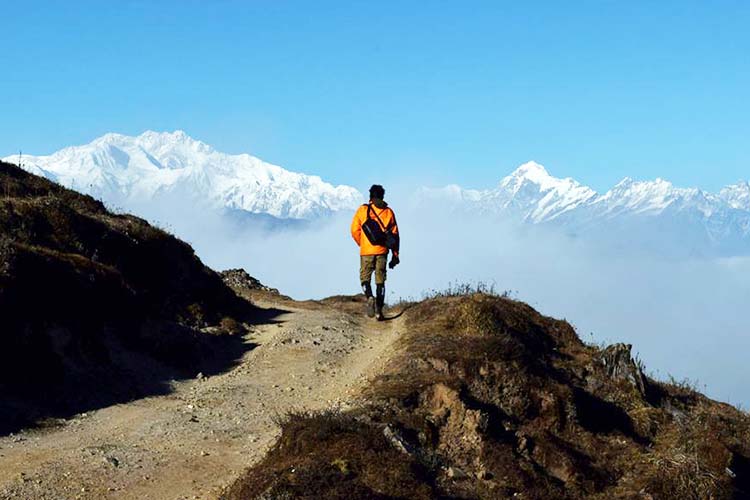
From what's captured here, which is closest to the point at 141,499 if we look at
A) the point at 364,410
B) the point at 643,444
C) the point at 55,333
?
the point at 364,410

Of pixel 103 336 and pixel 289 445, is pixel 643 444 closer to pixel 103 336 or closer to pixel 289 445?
Result: pixel 289 445

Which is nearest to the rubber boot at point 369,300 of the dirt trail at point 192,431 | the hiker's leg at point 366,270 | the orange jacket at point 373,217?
the hiker's leg at point 366,270

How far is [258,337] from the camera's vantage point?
22812mm

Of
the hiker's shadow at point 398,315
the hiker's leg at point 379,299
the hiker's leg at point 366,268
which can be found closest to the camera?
the hiker's leg at point 366,268

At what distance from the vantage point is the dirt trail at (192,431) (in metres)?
12.0

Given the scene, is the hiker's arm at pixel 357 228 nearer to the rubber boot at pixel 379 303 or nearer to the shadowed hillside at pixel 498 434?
the rubber boot at pixel 379 303

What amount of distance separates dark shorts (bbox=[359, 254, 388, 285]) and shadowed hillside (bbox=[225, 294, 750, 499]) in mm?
2099

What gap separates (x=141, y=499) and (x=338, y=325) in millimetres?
12278

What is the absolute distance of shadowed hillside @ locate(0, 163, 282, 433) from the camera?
15945 millimetres

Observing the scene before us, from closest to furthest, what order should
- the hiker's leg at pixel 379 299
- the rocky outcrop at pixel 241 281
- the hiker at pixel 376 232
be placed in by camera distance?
the hiker at pixel 376 232
the hiker's leg at pixel 379 299
the rocky outcrop at pixel 241 281

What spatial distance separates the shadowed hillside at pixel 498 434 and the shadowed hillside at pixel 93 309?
15.9ft

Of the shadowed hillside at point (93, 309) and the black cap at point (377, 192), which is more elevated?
the black cap at point (377, 192)

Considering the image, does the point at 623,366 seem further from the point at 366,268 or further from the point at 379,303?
the point at 366,268

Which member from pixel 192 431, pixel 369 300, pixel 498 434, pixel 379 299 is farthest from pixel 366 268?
pixel 192 431
